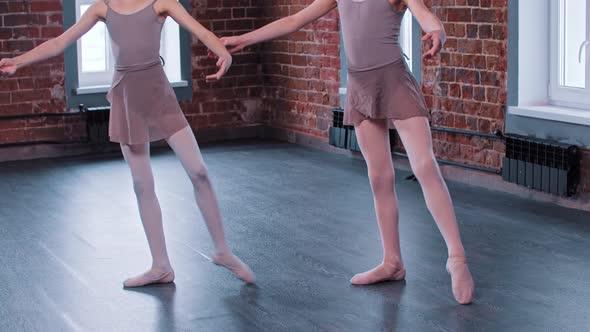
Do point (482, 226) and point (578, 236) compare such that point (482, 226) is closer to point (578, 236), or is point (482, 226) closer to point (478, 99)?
point (578, 236)

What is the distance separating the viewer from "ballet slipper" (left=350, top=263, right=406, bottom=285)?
4.47 metres

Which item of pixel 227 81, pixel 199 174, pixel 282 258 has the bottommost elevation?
pixel 282 258

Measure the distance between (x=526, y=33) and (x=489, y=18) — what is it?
0.32 metres

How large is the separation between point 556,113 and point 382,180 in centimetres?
234

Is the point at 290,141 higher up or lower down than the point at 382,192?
lower down

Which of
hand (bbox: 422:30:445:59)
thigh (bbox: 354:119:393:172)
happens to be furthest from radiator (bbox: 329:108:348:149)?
hand (bbox: 422:30:445:59)

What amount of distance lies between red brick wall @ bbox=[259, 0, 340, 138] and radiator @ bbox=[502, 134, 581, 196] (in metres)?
2.19

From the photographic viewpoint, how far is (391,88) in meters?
4.14

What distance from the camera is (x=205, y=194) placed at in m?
4.41

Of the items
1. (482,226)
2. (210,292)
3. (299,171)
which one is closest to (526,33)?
(482,226)

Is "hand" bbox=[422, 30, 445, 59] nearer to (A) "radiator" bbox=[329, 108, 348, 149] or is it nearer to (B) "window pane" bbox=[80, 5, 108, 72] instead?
(A) "radiator" bbox=[329, 108, 348, 149]

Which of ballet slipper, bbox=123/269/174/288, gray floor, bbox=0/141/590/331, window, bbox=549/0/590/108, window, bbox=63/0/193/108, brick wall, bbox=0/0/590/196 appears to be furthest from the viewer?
window, bbox=63/0/193/108

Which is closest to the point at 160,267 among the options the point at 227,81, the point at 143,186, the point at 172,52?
the point at 143,186

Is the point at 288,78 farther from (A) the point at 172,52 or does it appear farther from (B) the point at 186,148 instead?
(B) the point at 186,148
